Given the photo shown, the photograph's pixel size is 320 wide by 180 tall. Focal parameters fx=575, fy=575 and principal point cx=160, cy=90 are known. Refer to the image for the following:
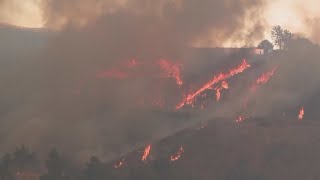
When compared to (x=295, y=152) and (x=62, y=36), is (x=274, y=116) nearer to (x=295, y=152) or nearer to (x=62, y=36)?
(x=295, y=152)

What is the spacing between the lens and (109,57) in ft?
147

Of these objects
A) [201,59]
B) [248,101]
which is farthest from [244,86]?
[201,59]

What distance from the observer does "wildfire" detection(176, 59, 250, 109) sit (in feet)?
172

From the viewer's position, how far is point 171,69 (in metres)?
47.2

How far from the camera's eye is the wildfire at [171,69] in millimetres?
46234

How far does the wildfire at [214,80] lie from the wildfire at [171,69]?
2.86 meters

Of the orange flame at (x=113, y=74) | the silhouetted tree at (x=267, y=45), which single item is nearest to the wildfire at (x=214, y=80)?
the orange flame at (x=113, y=74)

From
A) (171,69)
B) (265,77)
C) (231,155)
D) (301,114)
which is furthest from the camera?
(265,77)

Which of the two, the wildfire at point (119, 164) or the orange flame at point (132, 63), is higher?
the orange flame at point (132, 63)

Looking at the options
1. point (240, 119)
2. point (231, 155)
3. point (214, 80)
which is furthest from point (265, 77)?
point (231, 155)

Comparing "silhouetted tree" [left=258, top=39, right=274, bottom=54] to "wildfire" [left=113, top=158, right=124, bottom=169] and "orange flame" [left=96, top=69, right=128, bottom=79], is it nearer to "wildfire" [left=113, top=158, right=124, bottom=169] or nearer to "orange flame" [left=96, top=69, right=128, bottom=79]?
"orange flame" [left=96, top=69, right=128, bottom=79]

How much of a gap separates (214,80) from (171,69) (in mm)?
8229

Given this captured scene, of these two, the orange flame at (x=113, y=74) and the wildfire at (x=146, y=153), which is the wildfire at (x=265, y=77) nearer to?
the orange flame at (x=113, y=74)

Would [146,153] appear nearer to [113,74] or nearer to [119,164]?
[119,164]
